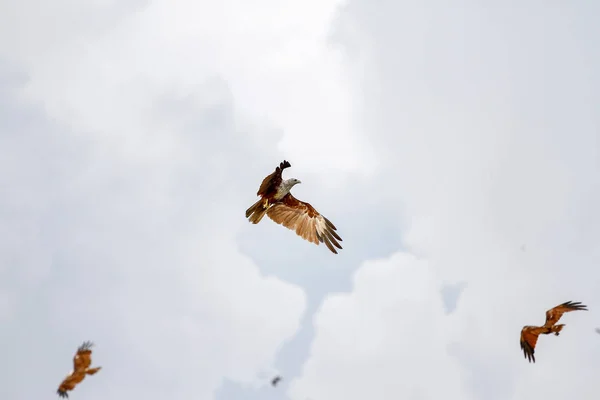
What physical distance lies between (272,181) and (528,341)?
531 inches

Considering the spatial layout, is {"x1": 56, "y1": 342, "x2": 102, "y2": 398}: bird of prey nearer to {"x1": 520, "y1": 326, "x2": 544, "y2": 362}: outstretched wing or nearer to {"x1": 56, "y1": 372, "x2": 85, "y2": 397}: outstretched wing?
{"x1": 56, "y1": 372, "x2": 85, "y2": 397}: outstretched wing

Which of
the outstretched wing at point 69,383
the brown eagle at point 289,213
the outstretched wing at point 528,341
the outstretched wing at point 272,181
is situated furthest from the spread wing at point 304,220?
the outstretched wing at point 69,383

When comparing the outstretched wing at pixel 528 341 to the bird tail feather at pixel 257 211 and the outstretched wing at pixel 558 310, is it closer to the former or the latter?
the outstretched wing at pixel 558 310

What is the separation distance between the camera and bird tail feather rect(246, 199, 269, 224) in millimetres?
31094

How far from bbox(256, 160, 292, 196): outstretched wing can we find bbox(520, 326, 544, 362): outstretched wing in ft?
41.5

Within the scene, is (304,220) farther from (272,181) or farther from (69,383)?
(69,383)

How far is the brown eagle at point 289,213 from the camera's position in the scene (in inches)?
1225

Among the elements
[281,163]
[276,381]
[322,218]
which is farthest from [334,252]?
[276,381]

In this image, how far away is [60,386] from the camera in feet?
74.1

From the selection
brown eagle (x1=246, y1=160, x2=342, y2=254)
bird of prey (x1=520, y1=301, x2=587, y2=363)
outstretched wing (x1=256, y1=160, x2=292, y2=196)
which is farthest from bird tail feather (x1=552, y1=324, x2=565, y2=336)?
outstretched wing (x1=256, y1=160, x2=292, y2=196)

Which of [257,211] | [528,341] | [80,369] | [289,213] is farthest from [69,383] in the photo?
[528,341]

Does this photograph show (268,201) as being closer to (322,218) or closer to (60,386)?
(322,218)

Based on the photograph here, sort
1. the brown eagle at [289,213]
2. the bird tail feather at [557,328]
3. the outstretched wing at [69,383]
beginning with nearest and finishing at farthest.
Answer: the outstretched wing at [69,383]
the bird tail feather at [557,328]
the brown eagle at [289,213]

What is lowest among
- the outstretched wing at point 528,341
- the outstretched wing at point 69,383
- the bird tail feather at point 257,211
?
the outstretched wing at point 69,383
